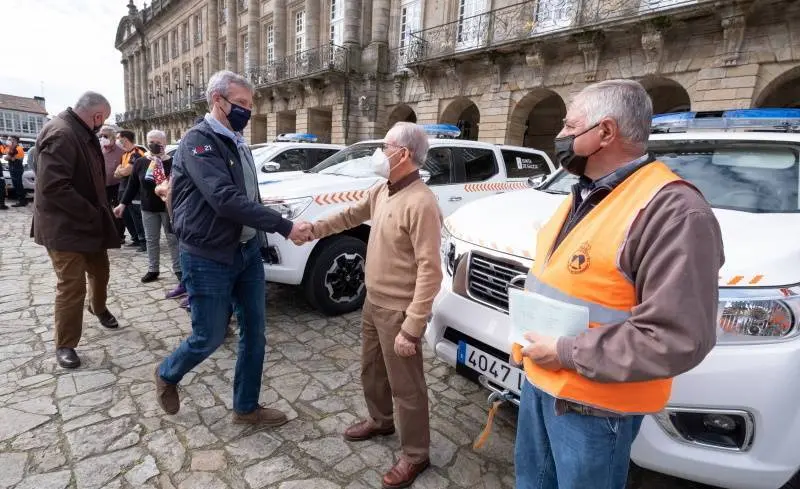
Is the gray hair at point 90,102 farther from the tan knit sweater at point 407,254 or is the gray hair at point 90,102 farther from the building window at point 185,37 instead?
the building window at point 185,37

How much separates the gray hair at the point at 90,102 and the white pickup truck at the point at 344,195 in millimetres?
1435

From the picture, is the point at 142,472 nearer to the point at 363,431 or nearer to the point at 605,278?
the point at 363,431

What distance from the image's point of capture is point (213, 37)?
32062mm

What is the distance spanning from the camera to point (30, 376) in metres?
3.13

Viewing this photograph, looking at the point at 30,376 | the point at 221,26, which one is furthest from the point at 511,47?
the point at 221,26

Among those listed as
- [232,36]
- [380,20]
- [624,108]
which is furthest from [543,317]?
[232,36]

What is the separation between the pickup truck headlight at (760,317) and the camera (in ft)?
5.41

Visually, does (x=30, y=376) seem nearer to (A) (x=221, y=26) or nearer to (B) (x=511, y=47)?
(B) (x=511, y=47)

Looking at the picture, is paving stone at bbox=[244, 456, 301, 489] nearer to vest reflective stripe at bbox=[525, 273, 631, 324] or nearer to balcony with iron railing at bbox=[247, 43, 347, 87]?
vest reflective stripe at bbox=[525, 273, 631, 324]

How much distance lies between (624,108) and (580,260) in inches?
16.7

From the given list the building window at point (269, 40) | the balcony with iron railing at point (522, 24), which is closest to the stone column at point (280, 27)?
the building window at point (269, 40)

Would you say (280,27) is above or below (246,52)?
above

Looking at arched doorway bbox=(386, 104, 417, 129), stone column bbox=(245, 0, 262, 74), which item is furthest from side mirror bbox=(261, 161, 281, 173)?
stone column bbox=(245, 0, 262, 74)

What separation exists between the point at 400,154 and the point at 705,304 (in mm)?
1403
